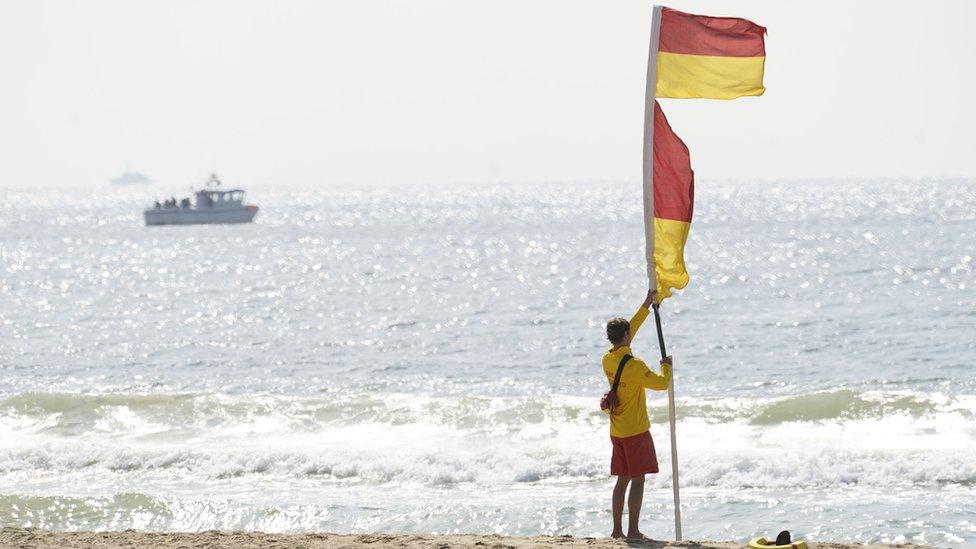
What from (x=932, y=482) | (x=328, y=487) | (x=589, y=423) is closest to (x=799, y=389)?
(x=589, y=423)

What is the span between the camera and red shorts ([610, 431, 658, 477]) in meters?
9.62

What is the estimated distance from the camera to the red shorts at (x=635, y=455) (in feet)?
31.6

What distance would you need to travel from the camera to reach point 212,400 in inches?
836

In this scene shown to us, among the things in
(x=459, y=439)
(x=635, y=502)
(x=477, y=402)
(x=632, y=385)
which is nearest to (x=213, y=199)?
(x=477, y=402)

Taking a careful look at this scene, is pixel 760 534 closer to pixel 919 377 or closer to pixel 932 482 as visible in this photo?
pixel 932 482

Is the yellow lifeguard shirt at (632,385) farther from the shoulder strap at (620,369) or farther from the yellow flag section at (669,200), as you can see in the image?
the yellow flag section at (669,200)

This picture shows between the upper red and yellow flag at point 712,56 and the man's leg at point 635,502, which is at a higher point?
the upper red and yellow flag at point 712,56

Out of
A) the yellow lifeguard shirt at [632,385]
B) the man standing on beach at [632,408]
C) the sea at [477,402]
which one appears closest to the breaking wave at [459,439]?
the sea at [477,402]

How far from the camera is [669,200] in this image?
9477 millimetres

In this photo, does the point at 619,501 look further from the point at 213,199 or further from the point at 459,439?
the point at 213,199

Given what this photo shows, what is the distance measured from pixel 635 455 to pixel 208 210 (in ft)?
307

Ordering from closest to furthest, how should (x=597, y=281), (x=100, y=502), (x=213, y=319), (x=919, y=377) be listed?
1. (x=100, y=502)
2. (x=919, y=377)
3. (x=213, y=319)
4. (x=597, y=281)

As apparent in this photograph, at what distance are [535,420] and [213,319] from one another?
66.0 ft

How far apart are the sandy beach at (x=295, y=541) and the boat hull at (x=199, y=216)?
298 feet
